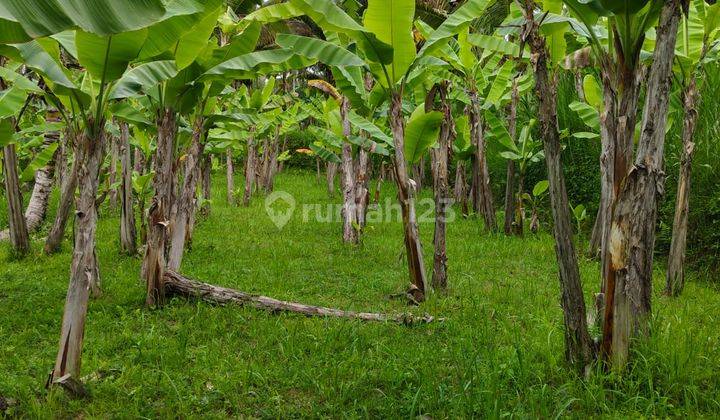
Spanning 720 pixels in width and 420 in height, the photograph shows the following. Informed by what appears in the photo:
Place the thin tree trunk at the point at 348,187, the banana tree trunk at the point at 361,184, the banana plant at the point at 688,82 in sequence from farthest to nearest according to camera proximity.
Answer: the banana tree trunk at the point at 361,184
the thin tree trunk at the point at 348,187
the banana plant at the point at 688,82

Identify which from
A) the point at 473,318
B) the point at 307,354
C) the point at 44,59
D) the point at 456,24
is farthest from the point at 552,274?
the point at 44,59

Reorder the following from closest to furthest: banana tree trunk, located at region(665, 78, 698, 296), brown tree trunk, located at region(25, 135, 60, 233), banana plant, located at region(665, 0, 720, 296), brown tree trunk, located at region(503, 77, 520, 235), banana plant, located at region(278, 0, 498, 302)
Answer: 1. banana plant, located at region(278, 0, 498, 302)
2. banana plant, located at region(665, 0, 720, 296)
3. banana tree trunk, located at region(665, 78, 698, 296)
4. brown tree trunk, located at region(25, 135, 60, 233)
5. brown tree trunk, located at region(503, 77, 520, 235)

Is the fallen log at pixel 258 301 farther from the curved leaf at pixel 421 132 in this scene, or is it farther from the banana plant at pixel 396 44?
the curved leaf at pixel 421 132

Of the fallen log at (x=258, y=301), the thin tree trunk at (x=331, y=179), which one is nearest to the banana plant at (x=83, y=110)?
the fallen log at (x=258, y=301)

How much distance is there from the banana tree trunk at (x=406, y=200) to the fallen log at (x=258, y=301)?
681 mm

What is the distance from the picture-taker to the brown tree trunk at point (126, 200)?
6473 millimetres

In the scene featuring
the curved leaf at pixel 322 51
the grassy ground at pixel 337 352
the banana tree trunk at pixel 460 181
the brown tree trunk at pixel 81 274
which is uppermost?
the curved leaf at pixel 322 51

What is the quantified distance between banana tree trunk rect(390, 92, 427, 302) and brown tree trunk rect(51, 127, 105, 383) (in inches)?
110

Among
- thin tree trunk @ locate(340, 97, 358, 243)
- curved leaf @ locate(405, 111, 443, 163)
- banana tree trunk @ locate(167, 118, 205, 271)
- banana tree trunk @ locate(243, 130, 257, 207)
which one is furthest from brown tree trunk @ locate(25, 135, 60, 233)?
curved leaf @ locate(405, 111, 443, 163)

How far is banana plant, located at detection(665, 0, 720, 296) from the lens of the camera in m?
4.98

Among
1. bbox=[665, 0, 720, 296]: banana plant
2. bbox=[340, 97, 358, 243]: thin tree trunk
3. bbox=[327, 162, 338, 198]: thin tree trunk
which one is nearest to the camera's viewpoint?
bbox=[665, 0, 720, 296]: banana plant

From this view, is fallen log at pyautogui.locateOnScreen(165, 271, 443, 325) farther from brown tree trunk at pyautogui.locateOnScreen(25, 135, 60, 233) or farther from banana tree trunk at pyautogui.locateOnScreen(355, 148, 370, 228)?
brown tree trunk at pyautogui.locateOnScreen(25, 135, 60, 233)

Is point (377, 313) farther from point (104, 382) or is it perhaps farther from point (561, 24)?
point (561, 24)

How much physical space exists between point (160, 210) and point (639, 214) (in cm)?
367
